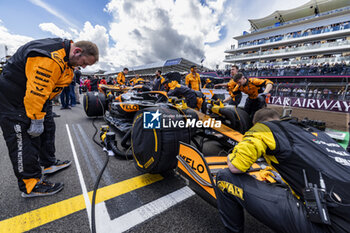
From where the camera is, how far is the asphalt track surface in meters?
1.31

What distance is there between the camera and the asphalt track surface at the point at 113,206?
1.31m

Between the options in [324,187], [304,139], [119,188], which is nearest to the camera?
[324,187]

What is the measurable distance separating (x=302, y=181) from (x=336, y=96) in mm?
9420

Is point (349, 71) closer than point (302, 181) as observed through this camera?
No

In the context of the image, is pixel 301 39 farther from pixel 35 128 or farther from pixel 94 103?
pixel 35 128

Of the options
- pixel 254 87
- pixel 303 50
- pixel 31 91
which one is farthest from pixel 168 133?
pixel 303 50

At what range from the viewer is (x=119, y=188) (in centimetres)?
179

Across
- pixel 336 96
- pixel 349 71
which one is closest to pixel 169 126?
pixel 336 96

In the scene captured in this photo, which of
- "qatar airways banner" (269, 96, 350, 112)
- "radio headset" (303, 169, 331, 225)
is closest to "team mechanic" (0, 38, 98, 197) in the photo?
"radio headset" (303, 169, 331, 225)

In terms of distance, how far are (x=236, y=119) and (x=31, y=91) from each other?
2533 millimetres

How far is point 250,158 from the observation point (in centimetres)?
109

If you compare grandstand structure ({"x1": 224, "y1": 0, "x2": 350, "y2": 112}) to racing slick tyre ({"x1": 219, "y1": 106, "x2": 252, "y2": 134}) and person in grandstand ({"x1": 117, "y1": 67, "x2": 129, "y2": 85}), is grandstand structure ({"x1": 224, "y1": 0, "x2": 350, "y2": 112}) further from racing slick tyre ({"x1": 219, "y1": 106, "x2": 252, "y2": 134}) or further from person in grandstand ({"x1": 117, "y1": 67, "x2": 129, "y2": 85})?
person in grandstand ({"x1": 117, "y1": 67, "x2": 129, "y2": 85})

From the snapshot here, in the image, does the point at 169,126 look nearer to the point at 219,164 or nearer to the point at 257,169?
the point at 219,164

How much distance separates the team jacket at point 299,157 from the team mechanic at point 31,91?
5.73 feet
